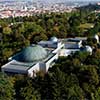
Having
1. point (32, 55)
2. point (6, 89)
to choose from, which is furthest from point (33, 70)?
point (6, 89)

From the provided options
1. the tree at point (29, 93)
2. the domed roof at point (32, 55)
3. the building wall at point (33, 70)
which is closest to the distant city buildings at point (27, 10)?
the domed roof at point (32, 55)

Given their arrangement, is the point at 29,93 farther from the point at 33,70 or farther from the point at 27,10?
the point at 27,10

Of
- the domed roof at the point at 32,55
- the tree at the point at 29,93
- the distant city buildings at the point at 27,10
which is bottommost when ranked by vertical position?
the tree at the point at 29,93

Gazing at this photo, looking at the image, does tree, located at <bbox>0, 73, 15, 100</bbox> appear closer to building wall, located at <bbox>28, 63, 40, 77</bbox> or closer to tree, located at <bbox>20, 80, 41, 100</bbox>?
tree, located at <bbox>20, 80, 41, 100</bbox>

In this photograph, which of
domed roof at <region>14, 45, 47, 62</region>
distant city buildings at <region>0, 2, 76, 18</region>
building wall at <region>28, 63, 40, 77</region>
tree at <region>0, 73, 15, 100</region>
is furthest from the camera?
distant city buildings at <region>0, 2, 76, 18</region>

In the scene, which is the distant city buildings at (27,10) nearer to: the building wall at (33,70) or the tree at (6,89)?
the building wall at (33,70)

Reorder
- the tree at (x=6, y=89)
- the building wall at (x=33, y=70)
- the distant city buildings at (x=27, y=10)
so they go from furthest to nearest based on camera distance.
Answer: the distant city buildings at (x=27, y=10) → the building wall at (x=33, y=70) → the tree at (x=6, y=89)

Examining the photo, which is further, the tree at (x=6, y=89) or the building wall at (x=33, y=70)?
the building wall at (x=33, y=70)

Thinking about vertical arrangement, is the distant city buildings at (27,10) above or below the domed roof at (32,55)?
above

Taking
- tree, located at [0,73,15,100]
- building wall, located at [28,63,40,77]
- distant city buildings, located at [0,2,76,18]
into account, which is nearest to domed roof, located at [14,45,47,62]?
building wall, located at [28,63,40,77]

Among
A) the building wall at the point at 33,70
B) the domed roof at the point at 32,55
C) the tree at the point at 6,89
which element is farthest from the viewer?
the domed roof at the point at 32,55

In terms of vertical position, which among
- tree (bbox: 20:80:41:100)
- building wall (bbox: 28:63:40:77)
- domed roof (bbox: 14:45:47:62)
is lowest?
tree (bbox: 20:80:41:100)

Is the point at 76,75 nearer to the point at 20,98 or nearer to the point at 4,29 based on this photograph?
the point at 20,98
